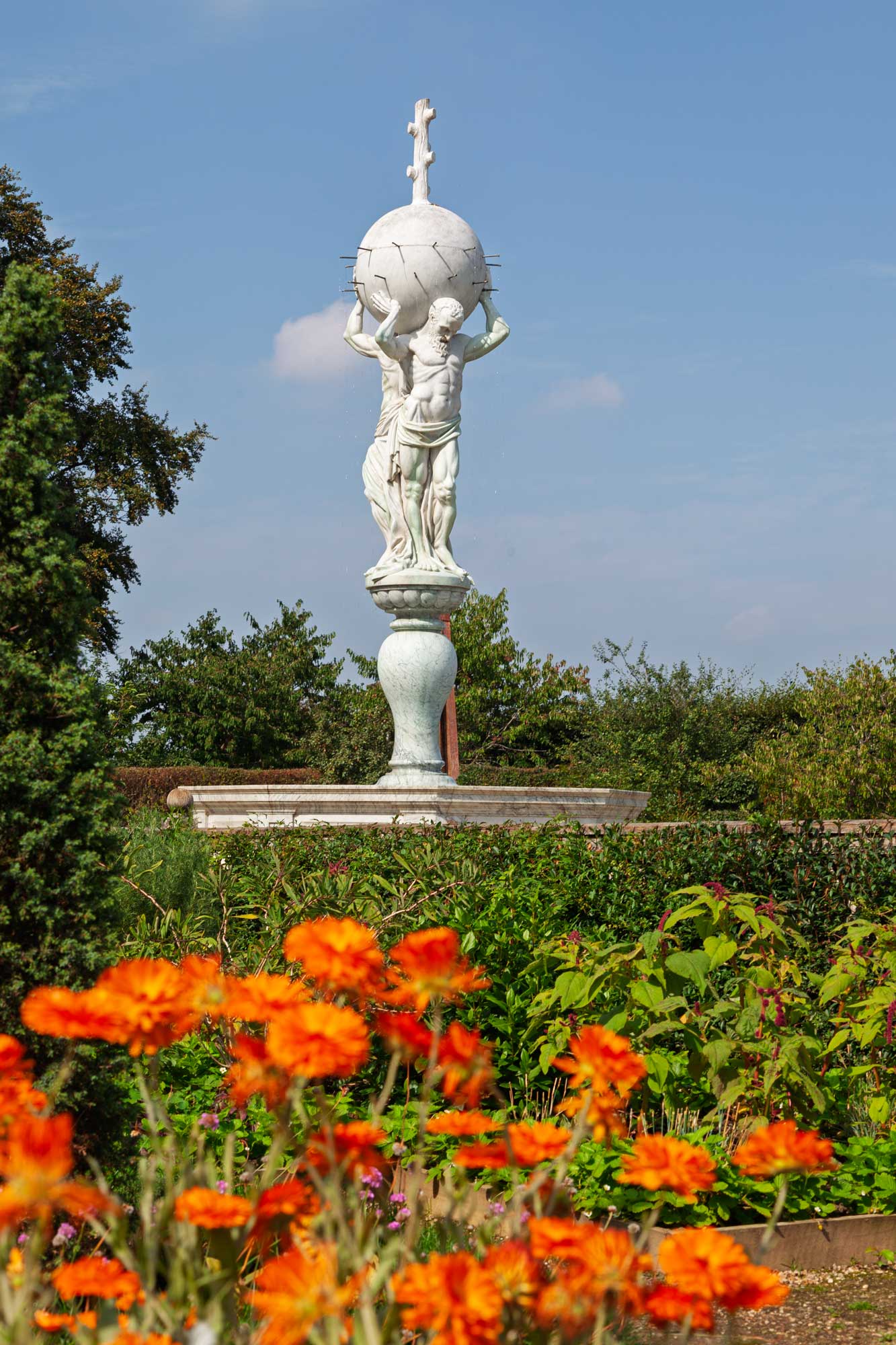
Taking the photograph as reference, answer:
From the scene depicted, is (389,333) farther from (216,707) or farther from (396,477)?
(216,707)

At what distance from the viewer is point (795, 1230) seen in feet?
13.1

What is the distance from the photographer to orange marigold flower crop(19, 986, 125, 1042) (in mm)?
1901

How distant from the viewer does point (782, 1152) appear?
6.17ft

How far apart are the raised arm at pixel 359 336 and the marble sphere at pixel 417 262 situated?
0.46 feet

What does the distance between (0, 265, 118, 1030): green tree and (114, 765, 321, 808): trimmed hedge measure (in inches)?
566

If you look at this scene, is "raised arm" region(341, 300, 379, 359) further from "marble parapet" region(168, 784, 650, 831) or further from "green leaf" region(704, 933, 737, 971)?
"green leaf" region(704, 933, 737, 971)

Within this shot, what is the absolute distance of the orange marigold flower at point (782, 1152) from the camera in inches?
73.3

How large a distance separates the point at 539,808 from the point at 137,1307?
11.0m

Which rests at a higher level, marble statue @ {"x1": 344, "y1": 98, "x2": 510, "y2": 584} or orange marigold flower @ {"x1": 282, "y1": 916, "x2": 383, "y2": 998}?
marble statue @ {"x1": 344, "y1": 98, "x2": 510, "y2": 584}

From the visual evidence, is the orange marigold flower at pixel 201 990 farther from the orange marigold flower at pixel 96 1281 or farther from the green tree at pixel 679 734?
the green tree at pixel 679 734

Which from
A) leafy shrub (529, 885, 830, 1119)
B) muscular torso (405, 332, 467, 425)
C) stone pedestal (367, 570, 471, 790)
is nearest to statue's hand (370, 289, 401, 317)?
muscular torso (405, 332, 467, 425)

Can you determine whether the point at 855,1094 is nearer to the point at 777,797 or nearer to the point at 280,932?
the point at 280,932

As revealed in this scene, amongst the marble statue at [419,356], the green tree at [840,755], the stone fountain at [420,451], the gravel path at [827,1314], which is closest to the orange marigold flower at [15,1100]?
the gravel path at [827,1314]

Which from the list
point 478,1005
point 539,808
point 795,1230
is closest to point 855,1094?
point 795,1230
